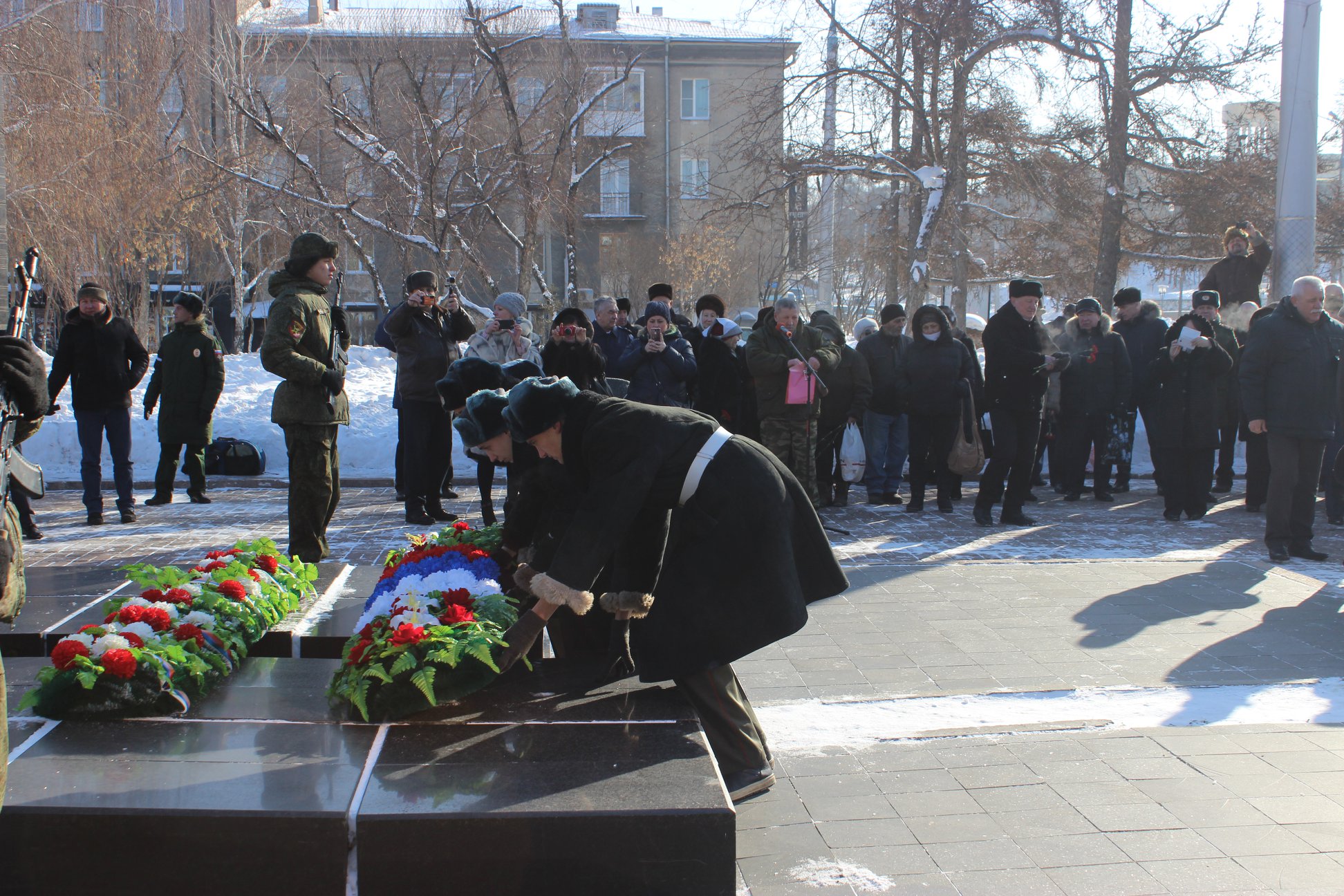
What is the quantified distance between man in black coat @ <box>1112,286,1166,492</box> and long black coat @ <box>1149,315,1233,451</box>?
65cm

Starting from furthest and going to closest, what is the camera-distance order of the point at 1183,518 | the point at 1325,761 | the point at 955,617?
the point at 1183,518 < the point at 955,617 < the point at 1325,761

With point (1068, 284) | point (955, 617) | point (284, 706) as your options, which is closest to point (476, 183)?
point (1068, 284)

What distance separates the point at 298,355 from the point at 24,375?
2.54 metres

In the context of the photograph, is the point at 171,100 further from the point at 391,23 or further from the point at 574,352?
the point at 574,352

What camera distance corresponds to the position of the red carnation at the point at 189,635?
13.0ft

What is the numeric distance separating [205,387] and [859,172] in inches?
358

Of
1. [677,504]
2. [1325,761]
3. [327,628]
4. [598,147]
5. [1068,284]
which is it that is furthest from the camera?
[598,147]

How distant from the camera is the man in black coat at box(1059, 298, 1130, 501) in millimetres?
10867

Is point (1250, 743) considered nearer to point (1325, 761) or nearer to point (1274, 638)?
point (1325, 761)

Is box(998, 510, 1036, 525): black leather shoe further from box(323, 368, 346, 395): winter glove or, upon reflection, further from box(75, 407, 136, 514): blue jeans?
box(75, 407, 136, 514): blue jeans

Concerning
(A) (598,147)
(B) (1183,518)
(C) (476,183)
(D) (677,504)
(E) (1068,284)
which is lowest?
(B) (1183,518)

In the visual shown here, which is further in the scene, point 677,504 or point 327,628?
point 327,628

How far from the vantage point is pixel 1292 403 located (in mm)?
7980

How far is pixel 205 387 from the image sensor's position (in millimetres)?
10516
